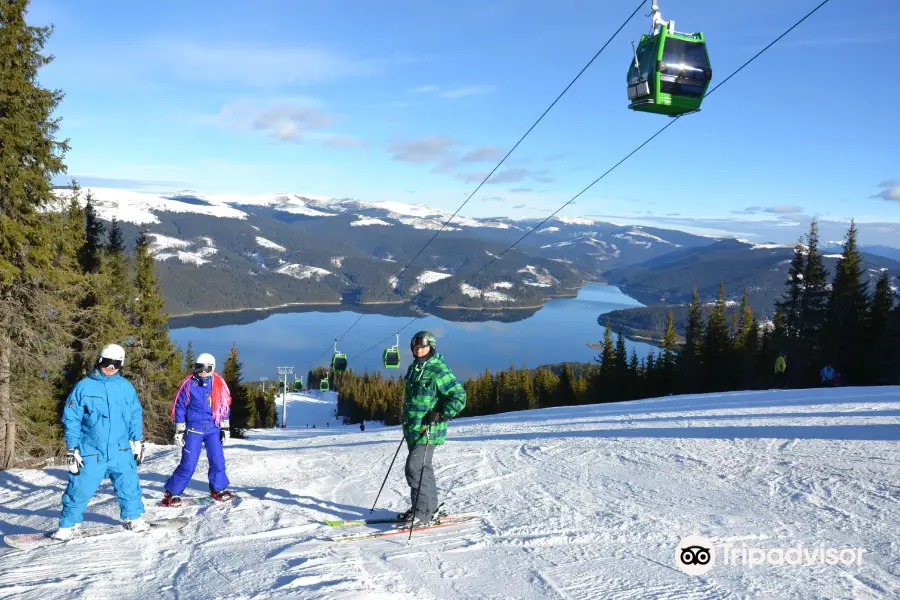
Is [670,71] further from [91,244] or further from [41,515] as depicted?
[91,244]

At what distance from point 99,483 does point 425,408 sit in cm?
285

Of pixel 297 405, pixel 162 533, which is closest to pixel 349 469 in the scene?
pixel 162 533

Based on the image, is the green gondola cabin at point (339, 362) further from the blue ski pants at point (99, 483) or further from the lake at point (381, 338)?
the lake at point (381, 338)

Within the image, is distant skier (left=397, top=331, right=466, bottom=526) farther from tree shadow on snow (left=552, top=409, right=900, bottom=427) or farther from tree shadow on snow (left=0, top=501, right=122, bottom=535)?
tree shadow on snow (left=552, top=409, right=900, bottom=427)

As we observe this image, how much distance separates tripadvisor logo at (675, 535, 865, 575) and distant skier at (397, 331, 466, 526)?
6.34 feet

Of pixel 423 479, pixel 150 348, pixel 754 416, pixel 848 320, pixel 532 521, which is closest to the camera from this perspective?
pixel 423 479

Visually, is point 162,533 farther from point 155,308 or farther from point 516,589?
point 155,308

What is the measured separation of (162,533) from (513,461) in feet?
13.5

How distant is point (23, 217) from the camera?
10.3 m

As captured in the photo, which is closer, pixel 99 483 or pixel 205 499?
pixel 99 483

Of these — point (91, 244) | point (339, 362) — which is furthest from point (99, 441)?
point (339, 362)

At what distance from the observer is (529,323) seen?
189m

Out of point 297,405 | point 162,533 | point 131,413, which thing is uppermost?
point 131,413

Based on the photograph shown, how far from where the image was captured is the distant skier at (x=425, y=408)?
463 centimetres
